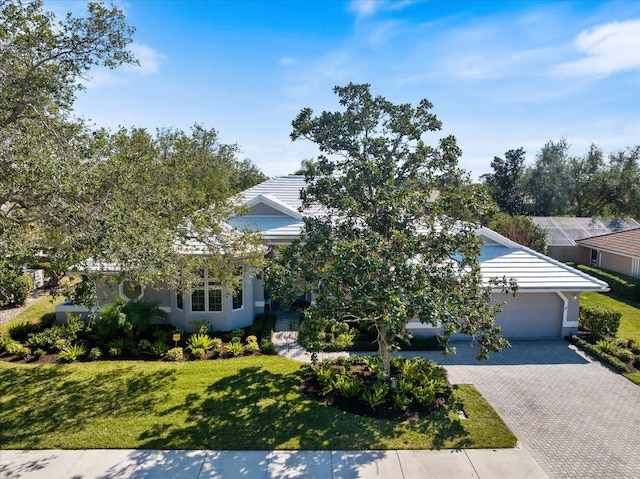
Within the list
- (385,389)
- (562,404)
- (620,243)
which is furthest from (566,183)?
(385,389)

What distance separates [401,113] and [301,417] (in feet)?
28.8

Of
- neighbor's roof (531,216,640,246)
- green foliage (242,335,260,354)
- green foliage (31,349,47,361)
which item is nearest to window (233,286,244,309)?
green foliage (242,335,260,354)

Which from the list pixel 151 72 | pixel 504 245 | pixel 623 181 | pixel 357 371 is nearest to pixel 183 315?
pixel 357 371

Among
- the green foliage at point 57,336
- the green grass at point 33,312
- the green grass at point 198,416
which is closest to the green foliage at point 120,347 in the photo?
the green grass at point 198,416

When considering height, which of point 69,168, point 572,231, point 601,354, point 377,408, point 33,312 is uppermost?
point 69,168

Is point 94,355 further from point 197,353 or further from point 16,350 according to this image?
point 197,353

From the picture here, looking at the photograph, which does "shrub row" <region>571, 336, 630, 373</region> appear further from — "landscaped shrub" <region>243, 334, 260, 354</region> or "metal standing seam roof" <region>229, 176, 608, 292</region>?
"landscaped shrub" <region>243, 334, 260, 354</region>

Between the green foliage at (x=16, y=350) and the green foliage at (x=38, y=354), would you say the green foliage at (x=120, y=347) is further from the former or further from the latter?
the green foliage at (x=16, y=350)

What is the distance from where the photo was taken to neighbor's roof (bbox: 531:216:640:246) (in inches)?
1265

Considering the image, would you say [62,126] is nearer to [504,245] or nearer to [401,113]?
[401,113]

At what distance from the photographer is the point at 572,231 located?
109ft

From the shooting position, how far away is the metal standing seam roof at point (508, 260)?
15969 mm

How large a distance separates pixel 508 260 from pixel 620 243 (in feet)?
47.7

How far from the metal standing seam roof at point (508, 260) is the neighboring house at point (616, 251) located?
11.1 metres
